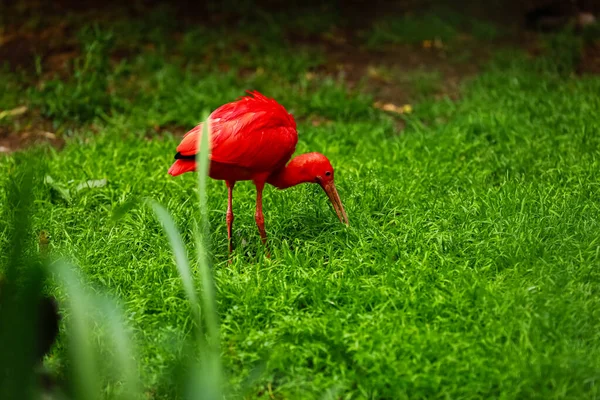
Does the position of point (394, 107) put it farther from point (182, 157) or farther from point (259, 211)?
point (182, 157)

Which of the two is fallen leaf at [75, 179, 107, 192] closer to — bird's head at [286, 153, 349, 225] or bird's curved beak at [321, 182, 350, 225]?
bird's head at [286, 153, 349, 225]

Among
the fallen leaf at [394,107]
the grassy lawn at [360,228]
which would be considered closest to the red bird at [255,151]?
the grassy lawn at [360,228]

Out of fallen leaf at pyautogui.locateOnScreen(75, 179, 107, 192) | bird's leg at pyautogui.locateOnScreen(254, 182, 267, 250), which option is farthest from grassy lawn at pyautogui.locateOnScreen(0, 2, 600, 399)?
bird's leg at pyautogui.locateOnScreen(254, 182, 267, 250)

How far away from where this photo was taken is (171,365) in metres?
2.87

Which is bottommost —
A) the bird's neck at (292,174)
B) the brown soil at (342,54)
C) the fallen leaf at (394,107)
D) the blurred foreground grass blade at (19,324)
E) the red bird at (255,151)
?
the fallen leaf at (394,107)

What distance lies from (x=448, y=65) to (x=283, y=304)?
4.61 metres

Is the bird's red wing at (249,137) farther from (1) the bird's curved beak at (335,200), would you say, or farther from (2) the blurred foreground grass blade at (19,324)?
(2) the blurred foreground grass blade at (19,324)

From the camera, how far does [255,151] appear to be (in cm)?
372

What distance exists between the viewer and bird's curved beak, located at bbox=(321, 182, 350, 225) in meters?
4.01

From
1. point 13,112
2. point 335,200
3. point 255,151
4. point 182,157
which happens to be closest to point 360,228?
point 335,200

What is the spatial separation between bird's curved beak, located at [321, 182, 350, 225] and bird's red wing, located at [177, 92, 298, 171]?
29 centimetres

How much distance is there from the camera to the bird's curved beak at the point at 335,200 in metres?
4.01

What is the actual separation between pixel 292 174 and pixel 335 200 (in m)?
0.30

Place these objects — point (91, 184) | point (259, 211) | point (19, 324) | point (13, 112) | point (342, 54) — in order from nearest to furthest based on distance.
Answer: point (19, 324)
point (259, 211)
point (91, 184)
point (13, 112)
point (342, 54)
